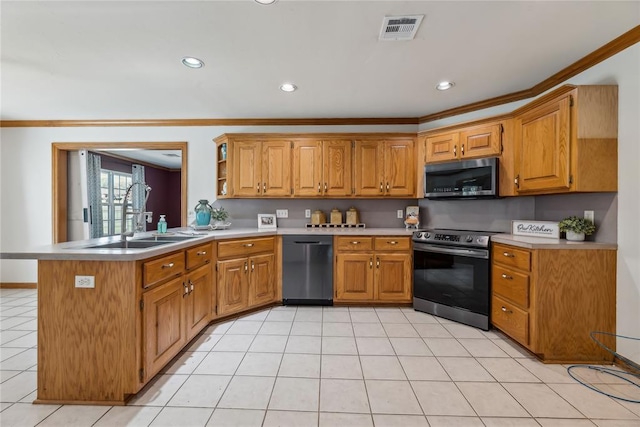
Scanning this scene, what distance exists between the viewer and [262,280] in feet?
10.6

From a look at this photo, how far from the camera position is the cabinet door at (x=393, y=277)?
3297 mm

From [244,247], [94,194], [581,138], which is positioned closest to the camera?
[581,138]

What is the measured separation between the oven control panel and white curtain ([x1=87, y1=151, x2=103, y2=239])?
182 inches

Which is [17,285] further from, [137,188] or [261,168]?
[261,168]

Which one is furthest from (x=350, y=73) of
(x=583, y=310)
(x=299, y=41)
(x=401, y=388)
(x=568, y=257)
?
(x=583, y=310)

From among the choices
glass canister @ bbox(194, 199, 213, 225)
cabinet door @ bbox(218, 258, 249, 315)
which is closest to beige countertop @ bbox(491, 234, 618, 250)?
cabinet door @ bbox(218, 258, 249, 315)

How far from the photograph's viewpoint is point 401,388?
1834 mm

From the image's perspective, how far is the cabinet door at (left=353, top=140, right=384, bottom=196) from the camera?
3.60 m

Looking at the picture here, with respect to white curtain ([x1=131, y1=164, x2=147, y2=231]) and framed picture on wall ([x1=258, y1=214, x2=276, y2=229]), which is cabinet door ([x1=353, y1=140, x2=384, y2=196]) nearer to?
framed picture on wall ([x1=258, y1=214, x2=276, y2=229])

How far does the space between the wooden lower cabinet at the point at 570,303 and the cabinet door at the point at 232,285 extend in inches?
104

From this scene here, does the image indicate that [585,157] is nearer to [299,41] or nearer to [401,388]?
[401,388]

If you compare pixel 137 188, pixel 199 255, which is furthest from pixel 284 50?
pixel 137 188

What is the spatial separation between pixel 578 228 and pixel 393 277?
172 cm

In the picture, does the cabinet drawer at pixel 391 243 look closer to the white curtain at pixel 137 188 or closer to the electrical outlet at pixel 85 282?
the electrical outlet at pixel 85 282
